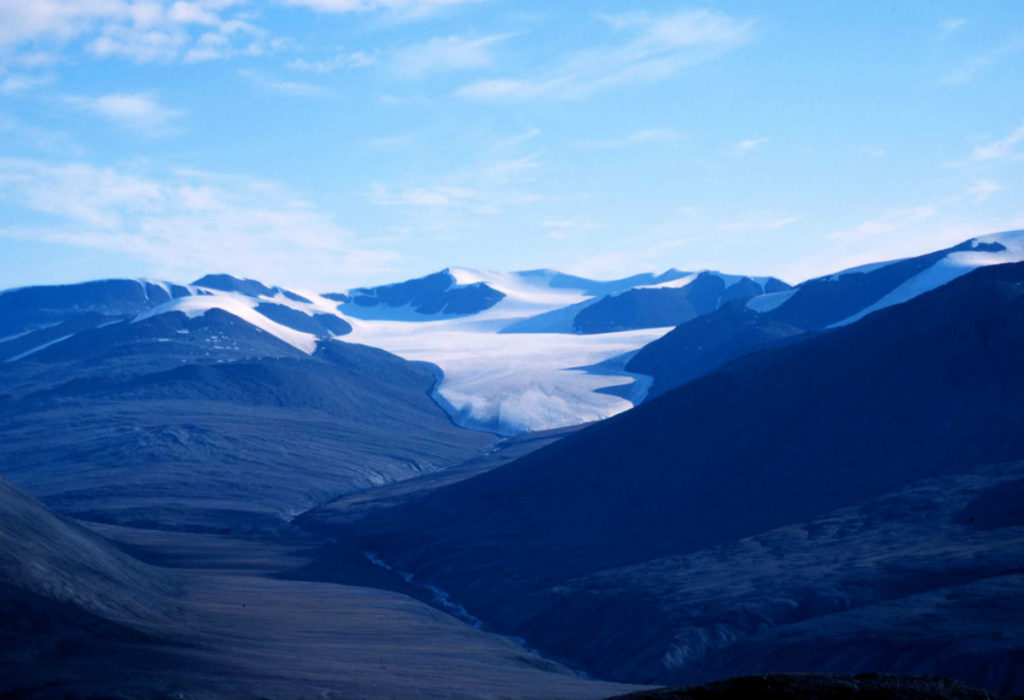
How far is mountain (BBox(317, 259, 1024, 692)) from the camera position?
45.5m

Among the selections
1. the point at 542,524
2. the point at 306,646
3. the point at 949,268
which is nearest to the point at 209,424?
the point at 542,524

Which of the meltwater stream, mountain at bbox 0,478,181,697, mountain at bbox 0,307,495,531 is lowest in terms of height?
the meltwater stream

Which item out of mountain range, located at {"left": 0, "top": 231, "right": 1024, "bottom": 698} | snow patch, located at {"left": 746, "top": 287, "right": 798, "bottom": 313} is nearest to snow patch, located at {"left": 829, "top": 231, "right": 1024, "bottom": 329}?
mountain range, located at {"left": 0, "top": 231, "right": 1024, "bottom": 698}

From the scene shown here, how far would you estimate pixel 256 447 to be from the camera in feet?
412

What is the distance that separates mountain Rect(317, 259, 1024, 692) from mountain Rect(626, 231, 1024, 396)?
62.9 metres

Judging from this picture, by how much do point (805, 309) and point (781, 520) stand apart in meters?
114

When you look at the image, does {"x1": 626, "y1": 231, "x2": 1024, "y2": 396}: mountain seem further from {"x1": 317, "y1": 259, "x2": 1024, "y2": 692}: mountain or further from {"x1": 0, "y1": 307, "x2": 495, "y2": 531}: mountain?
{"x1": 317, "y1": 259, "x2": 1024, "y2": 692}: mountain

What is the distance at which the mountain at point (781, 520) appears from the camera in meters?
45.5

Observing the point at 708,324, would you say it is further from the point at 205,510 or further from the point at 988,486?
the point at 988,486

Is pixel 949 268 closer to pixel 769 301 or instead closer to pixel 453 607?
pixel 769 301

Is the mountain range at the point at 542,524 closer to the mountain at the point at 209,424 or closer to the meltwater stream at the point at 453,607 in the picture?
the meltwater stream at the point at 453,607

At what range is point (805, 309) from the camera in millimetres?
178375

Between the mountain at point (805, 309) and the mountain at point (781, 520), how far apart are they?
6287cm

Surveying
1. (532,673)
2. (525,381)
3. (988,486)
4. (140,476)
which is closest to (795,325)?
(525,381)
